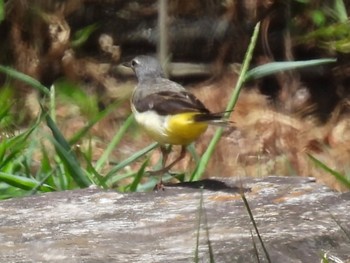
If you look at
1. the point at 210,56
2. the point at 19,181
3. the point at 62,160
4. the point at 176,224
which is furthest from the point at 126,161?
the point at 210,56

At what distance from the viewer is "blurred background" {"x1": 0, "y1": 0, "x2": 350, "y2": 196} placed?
7.34m

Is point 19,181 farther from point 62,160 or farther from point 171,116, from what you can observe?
point 171,116

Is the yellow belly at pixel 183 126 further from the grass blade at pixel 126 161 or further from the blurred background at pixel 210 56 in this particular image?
the blurred background at pixel 210 56

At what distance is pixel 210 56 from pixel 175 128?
2.99 m

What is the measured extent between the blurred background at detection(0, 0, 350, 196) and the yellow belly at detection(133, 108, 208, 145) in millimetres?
2282

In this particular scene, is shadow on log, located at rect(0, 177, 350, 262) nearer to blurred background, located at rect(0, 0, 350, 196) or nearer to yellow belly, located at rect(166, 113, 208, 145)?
yellow belly, located at rect(166, 113, 208, 145)

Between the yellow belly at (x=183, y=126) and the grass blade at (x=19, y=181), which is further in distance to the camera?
the grass blade at (x=19, y=181)

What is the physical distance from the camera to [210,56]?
774 centimetres

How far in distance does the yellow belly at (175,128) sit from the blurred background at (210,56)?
2.28 m

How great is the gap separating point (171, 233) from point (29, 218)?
1.87 ft

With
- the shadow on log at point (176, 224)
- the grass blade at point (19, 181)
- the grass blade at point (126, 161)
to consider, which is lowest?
the shadow on log at point (176, 224)

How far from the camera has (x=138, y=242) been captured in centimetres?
382

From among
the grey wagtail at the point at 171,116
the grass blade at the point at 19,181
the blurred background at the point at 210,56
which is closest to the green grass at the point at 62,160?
the grass blade at the point at 19,181

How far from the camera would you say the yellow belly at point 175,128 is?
4785 mm
